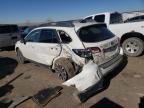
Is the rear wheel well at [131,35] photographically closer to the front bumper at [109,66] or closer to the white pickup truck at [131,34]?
the white pickup truck at [131,34]

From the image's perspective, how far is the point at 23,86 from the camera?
6.12 m

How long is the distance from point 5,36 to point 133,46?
8053mm

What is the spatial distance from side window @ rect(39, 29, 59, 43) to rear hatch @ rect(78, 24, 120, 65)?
3.19 feet

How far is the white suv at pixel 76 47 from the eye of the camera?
5.18 m

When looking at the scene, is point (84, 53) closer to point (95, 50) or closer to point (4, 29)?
point (95, 50)

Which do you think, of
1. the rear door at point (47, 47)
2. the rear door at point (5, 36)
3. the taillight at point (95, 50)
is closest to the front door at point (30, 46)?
the rear door at point (47, 47)

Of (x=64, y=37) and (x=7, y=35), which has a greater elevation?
(x=64, y=37)

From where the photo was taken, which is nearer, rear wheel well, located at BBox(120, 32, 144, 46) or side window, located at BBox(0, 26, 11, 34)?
rear wheel well, located at BBox(120, 32, 144, 46)

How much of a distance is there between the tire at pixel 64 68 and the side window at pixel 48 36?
0.68 metres

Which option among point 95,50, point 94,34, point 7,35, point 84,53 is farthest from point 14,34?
point 95,50

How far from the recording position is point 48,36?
20.8 ft

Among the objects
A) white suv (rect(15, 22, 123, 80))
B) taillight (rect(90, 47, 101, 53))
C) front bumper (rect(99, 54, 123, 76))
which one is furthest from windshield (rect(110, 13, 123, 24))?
taillight (rect(90, 47, 101, 53))

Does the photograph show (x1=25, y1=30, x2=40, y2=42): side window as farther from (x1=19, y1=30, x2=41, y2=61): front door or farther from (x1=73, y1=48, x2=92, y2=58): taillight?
(x1=73, y1=48, x2=92, y2=58): taillight

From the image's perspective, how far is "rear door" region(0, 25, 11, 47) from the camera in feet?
39.9
